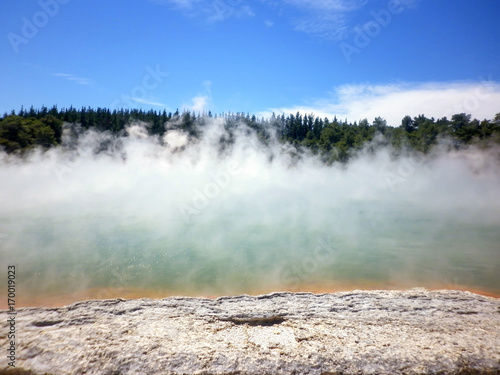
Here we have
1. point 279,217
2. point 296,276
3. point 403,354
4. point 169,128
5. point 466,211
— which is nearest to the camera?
point 403,354

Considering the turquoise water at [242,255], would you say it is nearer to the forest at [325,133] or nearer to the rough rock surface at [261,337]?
the rough rock surface at [261,337]

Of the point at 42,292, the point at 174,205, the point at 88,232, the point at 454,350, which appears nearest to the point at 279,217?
the point at 174,205

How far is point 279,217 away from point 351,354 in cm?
752

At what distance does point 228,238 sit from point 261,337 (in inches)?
190

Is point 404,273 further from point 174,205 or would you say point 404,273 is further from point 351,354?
point 174,205

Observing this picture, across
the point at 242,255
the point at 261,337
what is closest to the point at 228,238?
the point at 242,255

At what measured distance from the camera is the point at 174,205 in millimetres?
11227

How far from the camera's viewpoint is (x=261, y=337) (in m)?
2.67

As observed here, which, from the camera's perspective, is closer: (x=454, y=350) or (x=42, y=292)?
(x=454, y=350)

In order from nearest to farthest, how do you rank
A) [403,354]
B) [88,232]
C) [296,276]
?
[403,354] → [296,276] → [88,232]

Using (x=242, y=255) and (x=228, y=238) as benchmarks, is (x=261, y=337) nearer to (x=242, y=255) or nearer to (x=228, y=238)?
(x=242, y=255)

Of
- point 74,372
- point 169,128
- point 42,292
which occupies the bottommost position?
point 42,292

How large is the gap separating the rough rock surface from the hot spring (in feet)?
5.36

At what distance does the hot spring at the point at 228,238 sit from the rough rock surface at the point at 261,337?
1635mm
